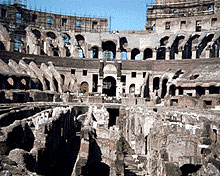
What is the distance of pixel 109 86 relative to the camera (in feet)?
150

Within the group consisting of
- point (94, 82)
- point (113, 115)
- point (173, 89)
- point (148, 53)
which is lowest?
point (113, 115)

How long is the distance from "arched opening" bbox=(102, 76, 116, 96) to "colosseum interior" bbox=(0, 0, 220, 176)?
0.19m

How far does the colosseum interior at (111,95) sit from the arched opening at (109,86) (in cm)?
19

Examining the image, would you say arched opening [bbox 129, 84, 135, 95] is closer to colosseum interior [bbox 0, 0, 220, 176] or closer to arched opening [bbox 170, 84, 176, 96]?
colosseum interior [bbox 0, 0, 220, 176]

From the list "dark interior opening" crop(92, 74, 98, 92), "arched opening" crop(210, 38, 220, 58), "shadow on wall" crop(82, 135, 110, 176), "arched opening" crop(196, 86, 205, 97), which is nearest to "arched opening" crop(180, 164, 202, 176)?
"shadow on wall" crop(82, 135, 110, 176)

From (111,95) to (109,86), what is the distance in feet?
5.70

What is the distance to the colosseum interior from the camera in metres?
10.5

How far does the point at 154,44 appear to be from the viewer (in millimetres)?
46938

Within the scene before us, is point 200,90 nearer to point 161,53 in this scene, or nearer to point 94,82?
point 161,53

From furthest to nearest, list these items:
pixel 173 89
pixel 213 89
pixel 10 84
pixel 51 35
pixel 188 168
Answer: pixel 51 35, pixel 173 89, pixel 10 84, pixel 213 89, pixel 188 168

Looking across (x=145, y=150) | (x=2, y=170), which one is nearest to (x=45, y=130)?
(x=2, y=170)

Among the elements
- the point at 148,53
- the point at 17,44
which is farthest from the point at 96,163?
the point at 148,53

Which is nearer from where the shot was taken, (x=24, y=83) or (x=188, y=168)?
(x=188, y=168)

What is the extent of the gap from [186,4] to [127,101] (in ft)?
105
